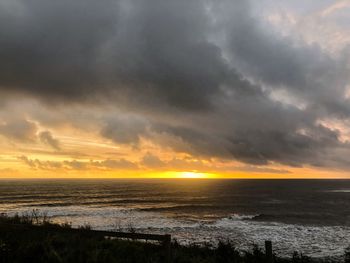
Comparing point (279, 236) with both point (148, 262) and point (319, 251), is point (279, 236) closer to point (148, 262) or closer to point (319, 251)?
point (319, 251)

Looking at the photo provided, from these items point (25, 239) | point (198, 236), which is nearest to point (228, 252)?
point (25, 239)

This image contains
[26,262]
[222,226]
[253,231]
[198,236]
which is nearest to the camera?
[26,262]

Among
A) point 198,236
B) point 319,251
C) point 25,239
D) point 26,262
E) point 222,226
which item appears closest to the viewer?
point 26,262

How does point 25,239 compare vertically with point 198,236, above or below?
above

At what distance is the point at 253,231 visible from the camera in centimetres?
3306

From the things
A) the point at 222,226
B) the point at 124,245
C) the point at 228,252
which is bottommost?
the point at 222,226

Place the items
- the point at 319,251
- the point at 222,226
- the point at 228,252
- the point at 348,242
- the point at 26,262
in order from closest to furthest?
1. the point at 26,262
2. the point at 228,252
3. the point at 319,251
4. the point at 348,242
5. the point at 222,226

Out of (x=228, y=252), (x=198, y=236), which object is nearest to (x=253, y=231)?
(x=198, y=236)

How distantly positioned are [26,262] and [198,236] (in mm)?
20987

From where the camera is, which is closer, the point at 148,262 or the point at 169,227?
the point at 148,262

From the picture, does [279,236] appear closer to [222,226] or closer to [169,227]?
[222,226]

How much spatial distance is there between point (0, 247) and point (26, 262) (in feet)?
4.32

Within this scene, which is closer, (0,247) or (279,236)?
(0,247)

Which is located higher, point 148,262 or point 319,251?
point 148,262
